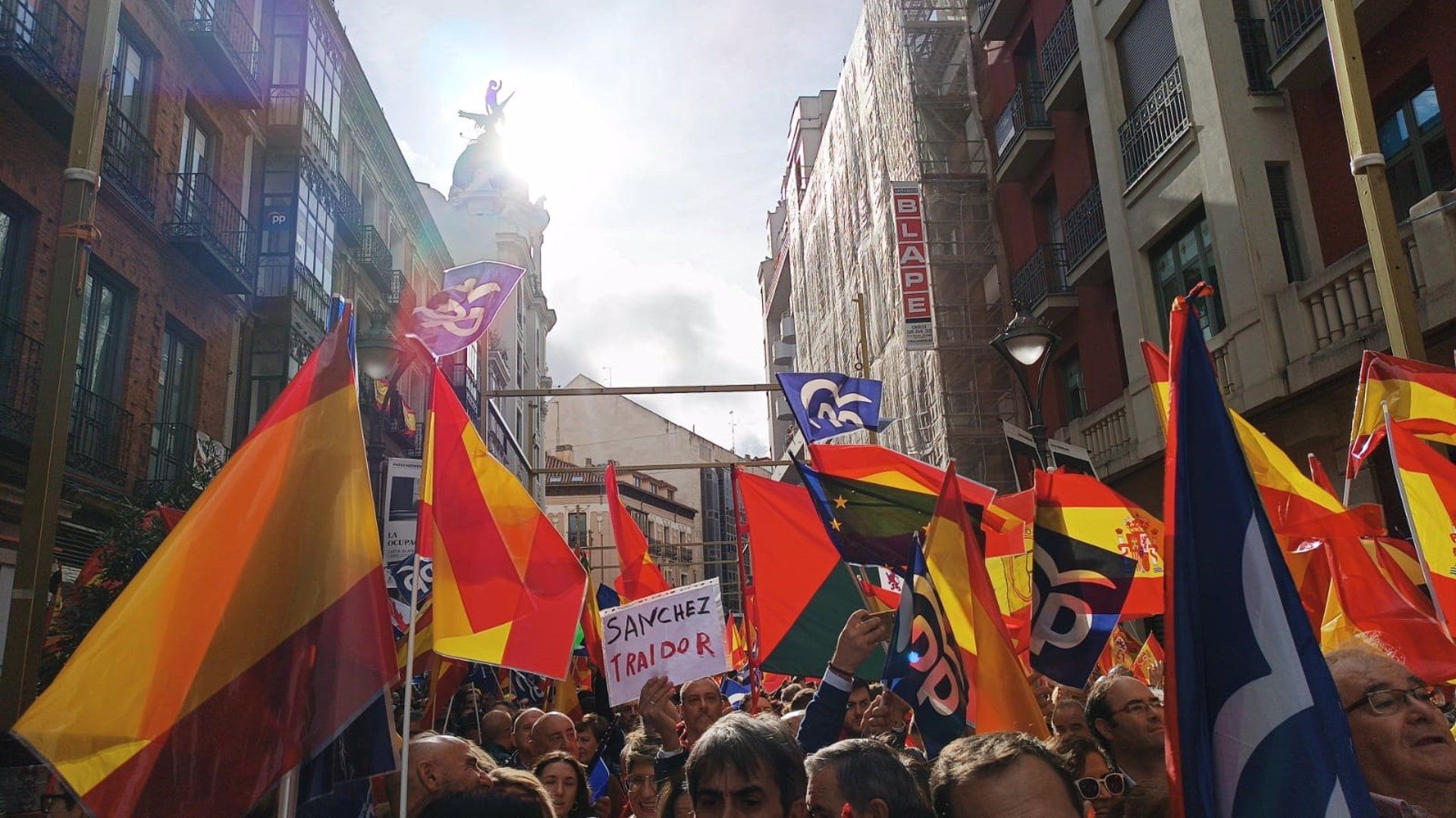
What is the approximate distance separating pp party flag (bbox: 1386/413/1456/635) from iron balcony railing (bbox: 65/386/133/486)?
1318 cm

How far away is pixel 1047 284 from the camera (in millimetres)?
18812

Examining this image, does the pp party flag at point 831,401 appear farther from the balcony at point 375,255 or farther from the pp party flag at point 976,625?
the balcony at point 375,255

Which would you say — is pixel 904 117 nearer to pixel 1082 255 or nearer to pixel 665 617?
pixel 1082 255

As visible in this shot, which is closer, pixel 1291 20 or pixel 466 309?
pixel 466 309

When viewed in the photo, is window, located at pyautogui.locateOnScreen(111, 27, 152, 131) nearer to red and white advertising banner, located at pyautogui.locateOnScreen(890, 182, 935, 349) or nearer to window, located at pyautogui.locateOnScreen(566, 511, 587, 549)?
red and white advertising banner, located at pyautogui.locateOnScreen(890, 182, 935, 349)

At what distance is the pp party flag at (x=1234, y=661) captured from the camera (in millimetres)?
2496

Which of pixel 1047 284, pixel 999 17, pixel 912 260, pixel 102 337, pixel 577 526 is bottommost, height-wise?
pixel 102 337

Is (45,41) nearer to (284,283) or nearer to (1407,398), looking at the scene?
(284,283)

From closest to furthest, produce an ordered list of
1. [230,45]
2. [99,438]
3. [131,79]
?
[99,438] → [131,79] → [230,45]

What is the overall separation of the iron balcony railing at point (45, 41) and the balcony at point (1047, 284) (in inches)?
554

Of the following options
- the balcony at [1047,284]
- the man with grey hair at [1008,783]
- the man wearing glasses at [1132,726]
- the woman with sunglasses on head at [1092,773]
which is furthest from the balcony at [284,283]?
the man with grey hair at [1008,783]

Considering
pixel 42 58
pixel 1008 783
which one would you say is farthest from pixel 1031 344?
pixel 42 58

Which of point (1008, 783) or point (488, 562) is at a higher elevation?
point (488, 562)

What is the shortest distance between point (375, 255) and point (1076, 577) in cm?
2226
